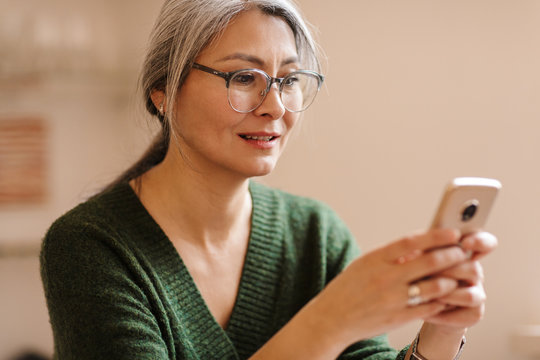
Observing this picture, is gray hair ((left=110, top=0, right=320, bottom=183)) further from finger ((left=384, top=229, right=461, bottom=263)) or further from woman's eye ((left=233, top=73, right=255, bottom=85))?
finger ((left=384, top=229, right=461, bottom=263))

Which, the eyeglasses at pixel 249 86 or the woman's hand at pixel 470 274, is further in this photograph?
the eyeglasses at pixel 249 86

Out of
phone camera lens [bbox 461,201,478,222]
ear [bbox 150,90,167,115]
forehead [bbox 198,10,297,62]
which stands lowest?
Answer: ear [bbox 150,90,167,115]

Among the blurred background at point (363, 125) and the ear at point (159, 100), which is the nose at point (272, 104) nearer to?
the ear at point (159, 100)

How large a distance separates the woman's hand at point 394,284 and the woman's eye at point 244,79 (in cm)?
42

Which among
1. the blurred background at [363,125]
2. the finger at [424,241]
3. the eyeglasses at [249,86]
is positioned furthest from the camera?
the blurred background at [363,125]

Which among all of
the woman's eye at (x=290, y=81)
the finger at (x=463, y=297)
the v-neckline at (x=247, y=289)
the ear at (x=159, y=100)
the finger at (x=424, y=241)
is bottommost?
the v-neckline at (x=247, y=289)

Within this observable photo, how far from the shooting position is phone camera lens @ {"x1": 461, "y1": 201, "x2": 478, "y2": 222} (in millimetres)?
762

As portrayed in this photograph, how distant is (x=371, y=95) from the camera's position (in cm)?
183

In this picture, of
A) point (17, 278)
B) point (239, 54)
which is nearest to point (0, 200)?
point (17, 278)

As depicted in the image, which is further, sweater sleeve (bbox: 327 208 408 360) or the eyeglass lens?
sweater sleeve (bbox: 327 208 408 360)

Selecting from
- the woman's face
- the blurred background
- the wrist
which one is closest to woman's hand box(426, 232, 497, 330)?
the wrist

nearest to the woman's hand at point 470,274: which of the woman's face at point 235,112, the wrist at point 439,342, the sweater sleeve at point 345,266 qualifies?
the wrist at point 439,342

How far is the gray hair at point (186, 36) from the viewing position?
105cm

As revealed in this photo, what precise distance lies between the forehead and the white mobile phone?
455 mm
